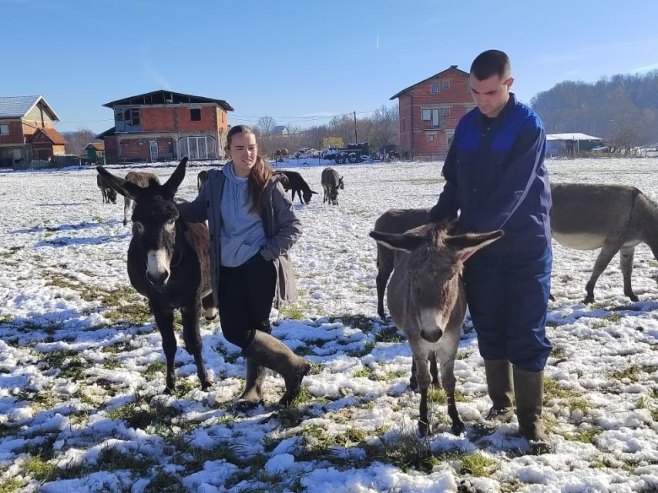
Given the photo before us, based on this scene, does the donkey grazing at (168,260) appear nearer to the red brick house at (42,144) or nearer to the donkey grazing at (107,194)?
the donkey grazing at (107,194)

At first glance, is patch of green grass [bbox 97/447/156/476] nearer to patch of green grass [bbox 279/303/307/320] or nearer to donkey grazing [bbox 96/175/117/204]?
patch of green grass [bbox 279/303/307/320]

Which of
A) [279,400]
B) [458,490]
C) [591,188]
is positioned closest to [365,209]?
[591,188]

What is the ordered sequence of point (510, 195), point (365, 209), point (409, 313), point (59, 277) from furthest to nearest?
1. point (365, 209)
2. point (59, 277)
3. point (409, 313)
4. point (510, 195)

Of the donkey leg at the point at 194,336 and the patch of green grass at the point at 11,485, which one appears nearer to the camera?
the patch of green grass at the point at 11,485

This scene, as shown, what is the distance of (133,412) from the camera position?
13.1ft

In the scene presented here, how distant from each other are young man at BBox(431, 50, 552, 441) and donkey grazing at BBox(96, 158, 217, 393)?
2.38 meters

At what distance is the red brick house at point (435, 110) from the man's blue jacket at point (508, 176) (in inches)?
1980

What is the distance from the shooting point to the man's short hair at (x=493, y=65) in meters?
3.15

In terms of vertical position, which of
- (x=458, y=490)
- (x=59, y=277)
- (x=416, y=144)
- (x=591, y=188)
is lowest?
(x=458, y=490)

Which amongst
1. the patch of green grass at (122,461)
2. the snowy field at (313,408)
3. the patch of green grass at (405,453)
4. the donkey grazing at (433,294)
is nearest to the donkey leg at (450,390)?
the donkey grazing at (433,294)

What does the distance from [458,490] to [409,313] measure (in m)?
1.19

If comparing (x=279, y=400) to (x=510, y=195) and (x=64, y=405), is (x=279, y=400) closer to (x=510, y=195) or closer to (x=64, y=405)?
(x=64, y=405)

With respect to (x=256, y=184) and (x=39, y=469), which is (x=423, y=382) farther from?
(x=39, y=469)

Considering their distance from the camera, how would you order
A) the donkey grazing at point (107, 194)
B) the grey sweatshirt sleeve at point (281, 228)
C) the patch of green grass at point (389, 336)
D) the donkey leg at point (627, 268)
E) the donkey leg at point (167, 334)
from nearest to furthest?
the grey sweatshirt sleeve at point (281, 228) → the donkey leg at point (167, 334) → the patch of green grass at point (389, 336) → the donkey leg at point (627, 268) → the donkey grazing at point (107, 194)
